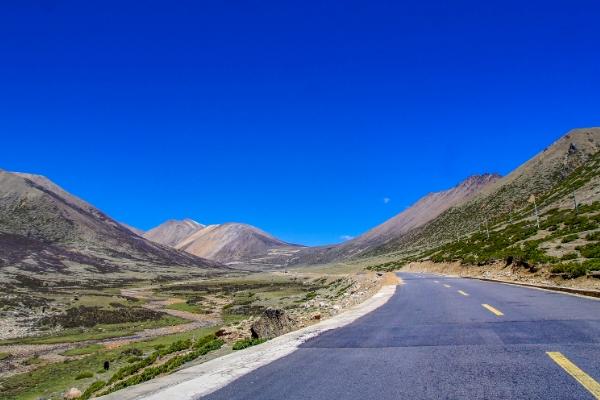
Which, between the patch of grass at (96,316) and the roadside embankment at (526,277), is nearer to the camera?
the roadside embankment at (526,277)

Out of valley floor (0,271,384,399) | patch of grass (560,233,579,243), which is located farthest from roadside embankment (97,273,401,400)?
patch of grass (560,233,579,243)

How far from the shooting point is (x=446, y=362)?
7320 mm

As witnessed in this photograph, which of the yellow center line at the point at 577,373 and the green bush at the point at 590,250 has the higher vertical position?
the green bush at the point at 590,250

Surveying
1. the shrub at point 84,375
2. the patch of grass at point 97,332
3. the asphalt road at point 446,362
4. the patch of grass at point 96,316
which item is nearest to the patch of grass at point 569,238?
the asphalt road at point 446,362

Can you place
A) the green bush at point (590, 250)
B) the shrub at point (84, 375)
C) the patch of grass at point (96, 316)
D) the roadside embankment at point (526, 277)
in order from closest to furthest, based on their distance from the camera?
1. the roadside embankment at point (526, 277)
2. the green bush at point (590, 250)
3. the shrub at point (84, 375)
4. the patch of grass at point (96, 316)

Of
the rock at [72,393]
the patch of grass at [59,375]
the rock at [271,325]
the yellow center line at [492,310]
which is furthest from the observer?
the patch of grass at [59,375]

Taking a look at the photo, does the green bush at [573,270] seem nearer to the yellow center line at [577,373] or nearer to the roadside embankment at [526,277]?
the roadside embankment at [526,277]

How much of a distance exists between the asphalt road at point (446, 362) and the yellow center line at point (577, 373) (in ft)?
0.04

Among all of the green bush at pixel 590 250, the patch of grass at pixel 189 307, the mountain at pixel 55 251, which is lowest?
the patch of grass at pixel 189 307

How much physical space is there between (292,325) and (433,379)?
993 centimetres

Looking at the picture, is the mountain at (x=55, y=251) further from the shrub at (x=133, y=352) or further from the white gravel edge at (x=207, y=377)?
the white gravel edge at (x=207, y=377)

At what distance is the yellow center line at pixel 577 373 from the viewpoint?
17.9ft

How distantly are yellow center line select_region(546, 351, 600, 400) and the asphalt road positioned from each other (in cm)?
1

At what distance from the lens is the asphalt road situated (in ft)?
19.2
